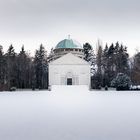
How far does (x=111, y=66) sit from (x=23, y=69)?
1690 cm

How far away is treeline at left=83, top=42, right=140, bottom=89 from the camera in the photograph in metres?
56.2

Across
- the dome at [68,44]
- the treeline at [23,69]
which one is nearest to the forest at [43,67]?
the treeline at [23,69]

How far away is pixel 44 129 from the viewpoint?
26.9 feet

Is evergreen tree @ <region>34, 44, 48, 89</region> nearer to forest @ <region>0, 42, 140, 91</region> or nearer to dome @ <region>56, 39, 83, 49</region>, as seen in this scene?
forest @ <region>0, 42, 140, 91</region>

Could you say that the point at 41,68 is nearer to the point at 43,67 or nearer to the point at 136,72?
the point at 43,67

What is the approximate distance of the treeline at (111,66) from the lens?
56156 mm

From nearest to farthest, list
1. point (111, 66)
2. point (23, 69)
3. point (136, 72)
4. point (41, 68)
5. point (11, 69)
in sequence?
point (11, 69) → point (136, 72) → point (23, 69) → point (41, 68) → point (111, 66)

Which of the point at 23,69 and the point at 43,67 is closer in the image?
the point at 23,69

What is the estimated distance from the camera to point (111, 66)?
59.4 metres

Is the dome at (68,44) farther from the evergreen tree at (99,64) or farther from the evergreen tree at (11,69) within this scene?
the evergreen tree at (11,69)

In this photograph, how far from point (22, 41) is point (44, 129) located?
54.2 metres

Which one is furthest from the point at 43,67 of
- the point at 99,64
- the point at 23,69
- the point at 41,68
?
the point at 99,64

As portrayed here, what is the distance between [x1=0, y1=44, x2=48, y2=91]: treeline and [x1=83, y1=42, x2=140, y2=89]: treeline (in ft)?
33.3
